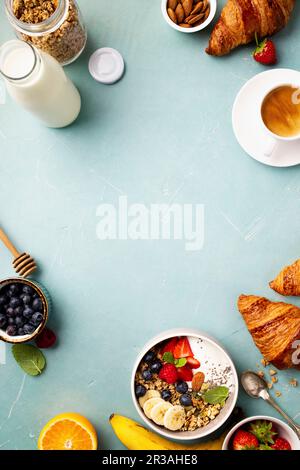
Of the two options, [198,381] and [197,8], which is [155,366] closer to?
[198,381]

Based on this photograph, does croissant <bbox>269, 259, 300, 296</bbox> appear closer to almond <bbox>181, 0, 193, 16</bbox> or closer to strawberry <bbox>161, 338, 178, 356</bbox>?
strawberry <bbox>161, 338, 178, 356</bbox>

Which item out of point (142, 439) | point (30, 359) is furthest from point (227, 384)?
point (30, 359)

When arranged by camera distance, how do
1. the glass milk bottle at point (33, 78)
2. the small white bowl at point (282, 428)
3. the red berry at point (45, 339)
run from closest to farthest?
the glass milk bottle at point (33, 78) → the small white bowl at point (282, 428) → the red berry at point (45, 339)

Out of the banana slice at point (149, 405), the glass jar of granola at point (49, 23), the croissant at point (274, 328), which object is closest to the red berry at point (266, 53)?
the glass jar of granola at point (49, 23)

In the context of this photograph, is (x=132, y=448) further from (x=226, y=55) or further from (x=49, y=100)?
(x=226, y=55)

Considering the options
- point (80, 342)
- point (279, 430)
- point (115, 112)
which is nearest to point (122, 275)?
point (80, 342)

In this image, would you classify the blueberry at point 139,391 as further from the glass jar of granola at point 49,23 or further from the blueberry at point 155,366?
the glass jar of granola at point 49,23

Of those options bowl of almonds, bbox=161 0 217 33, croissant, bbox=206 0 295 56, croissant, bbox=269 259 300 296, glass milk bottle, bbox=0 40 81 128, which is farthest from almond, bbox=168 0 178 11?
croissant, bbox=269 259 300 296
